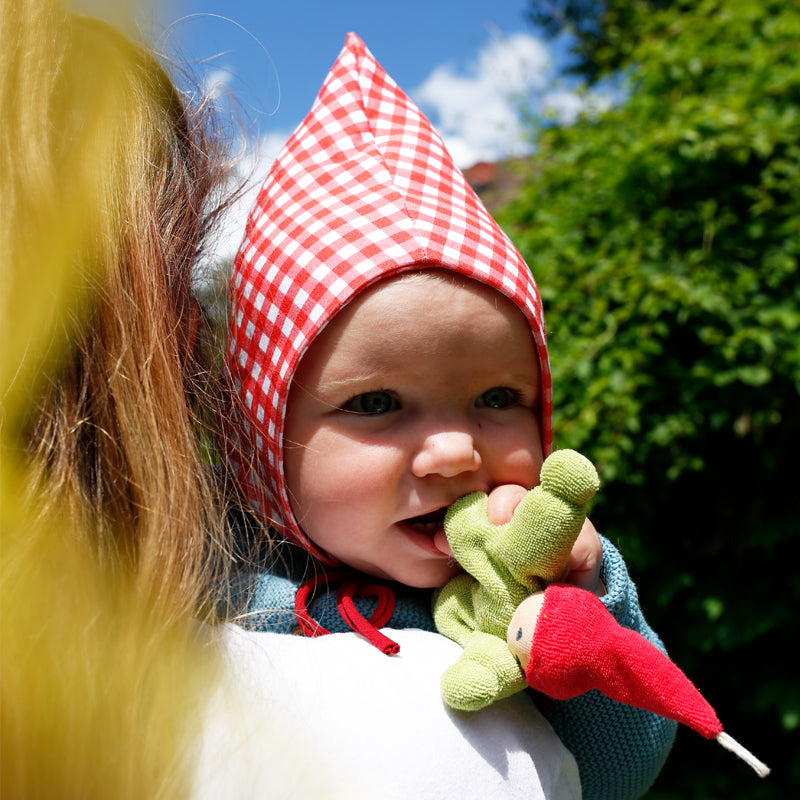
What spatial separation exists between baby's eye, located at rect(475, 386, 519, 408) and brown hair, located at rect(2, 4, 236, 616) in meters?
0.47

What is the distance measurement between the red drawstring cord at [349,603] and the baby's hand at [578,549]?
24 centimetres

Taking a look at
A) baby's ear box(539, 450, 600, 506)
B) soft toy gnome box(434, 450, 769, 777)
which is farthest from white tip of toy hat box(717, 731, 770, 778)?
baby's ear box(539, 450, 600, 506)

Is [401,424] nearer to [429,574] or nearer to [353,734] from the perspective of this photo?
[429,574]

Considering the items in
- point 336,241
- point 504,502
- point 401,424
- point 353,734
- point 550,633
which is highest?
point 336,241

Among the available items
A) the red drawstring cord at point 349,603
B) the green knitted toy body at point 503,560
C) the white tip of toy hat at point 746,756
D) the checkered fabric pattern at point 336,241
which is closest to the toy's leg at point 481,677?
the green knitted toy body at point 503,560

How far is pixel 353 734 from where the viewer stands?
36.8 inches

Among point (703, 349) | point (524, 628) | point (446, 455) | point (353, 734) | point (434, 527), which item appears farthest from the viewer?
point (703, 349)

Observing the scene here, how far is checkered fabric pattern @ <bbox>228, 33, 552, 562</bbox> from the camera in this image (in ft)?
4.05

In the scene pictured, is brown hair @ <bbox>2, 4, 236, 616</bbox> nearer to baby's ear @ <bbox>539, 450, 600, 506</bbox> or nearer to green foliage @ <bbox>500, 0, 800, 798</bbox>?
baby's ear @ <bbox>539, 450, 600, 506</bbox>

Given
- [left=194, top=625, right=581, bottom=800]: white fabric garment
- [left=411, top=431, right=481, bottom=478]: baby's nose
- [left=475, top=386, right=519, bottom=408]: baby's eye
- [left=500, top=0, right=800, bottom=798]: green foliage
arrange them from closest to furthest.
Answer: [left=194, top=625, right=581, bottom=800]: white fabric garment
[left=411, top=431, right=481, bottom=478]: baby's nose
[left=475, top=386, right=519, bottom=408]: baby's eye
[left=500, top=0, right=800, bottom=798]: green foliage

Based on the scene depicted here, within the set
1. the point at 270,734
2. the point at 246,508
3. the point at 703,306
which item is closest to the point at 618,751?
the point at 270,734

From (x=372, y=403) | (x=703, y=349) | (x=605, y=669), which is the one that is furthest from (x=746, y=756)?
(x=703, y=349)

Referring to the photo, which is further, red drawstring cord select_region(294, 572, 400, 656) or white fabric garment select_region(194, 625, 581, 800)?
red drawstring cord select_region(294, 572, 400, 656)

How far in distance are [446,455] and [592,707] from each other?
0.49m
